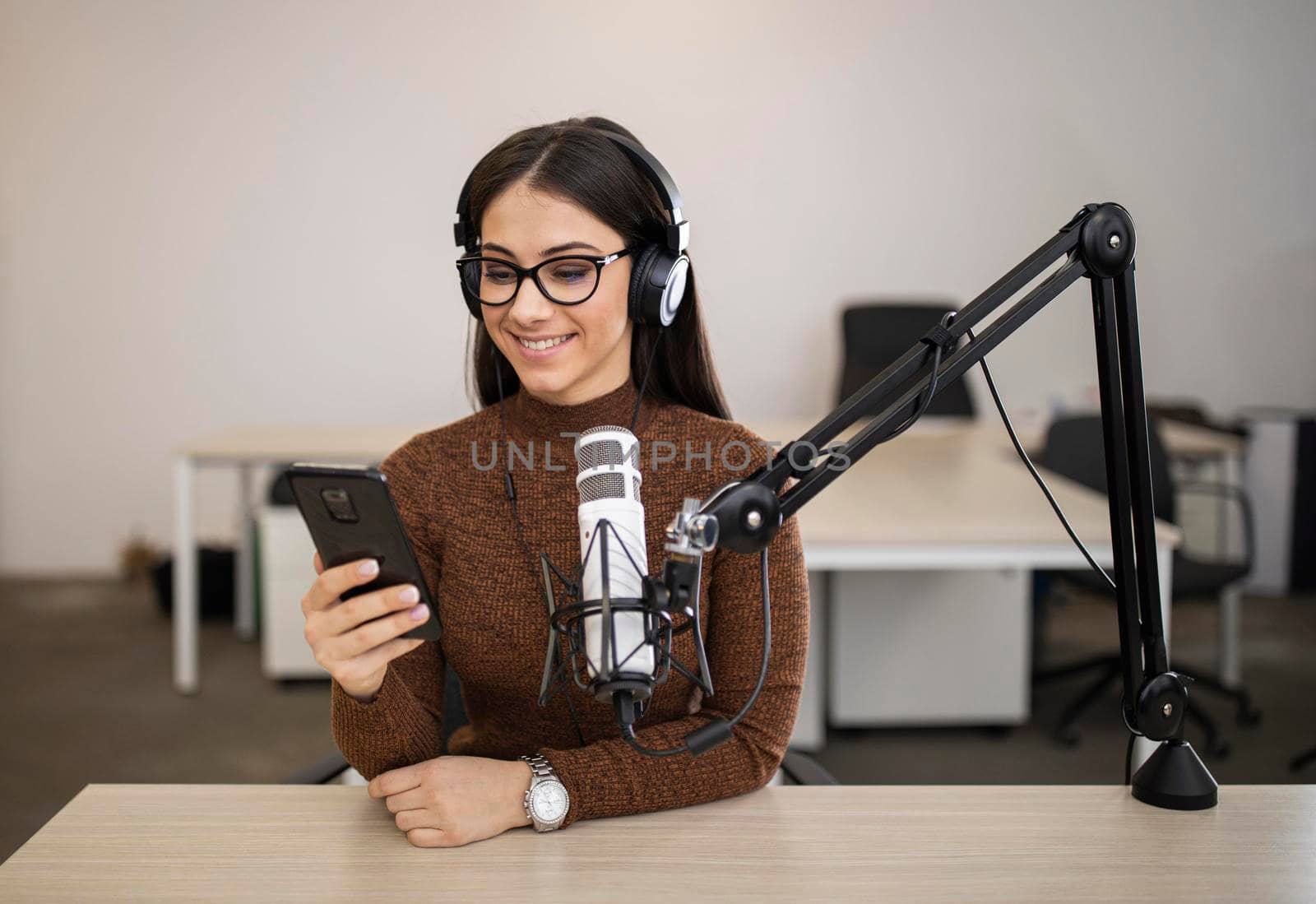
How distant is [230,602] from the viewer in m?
4.52

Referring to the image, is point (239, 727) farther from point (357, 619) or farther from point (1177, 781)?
point (1177, 781)

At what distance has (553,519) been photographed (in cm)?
126

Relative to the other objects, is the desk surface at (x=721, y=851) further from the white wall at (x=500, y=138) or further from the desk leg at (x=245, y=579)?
the white wall at (x=500, y=138)

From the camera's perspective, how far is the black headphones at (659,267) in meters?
1.15

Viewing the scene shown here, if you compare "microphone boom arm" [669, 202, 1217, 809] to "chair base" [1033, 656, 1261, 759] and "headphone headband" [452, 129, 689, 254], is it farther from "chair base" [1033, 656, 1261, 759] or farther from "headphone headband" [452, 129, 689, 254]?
"chair base" [1033, 656, 1261, 759]

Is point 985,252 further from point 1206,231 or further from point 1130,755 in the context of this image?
point 1130,755

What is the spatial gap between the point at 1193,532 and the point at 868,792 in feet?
12.7

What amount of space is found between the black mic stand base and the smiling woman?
0.34 meters

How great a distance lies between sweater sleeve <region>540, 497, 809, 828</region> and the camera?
1.07 m

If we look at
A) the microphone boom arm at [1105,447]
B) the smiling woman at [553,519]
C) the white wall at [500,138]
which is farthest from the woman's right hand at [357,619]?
the white wall at [500,138]

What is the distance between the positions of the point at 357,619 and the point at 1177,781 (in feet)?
2.45

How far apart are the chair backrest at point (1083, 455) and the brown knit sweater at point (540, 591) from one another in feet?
7.84

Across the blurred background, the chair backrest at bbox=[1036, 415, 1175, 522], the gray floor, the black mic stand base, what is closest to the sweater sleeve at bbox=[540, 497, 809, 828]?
the black mic stand base

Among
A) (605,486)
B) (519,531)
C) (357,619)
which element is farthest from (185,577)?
(605,486)
